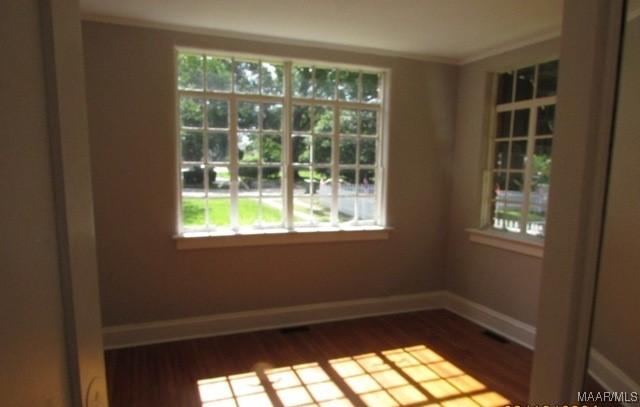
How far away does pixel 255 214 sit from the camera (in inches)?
133

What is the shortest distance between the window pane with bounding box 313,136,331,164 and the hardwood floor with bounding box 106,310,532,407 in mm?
1558

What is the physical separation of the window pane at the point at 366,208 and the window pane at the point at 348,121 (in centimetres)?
68

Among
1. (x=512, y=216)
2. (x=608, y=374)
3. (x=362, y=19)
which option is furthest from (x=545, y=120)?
(x=608, y=374)

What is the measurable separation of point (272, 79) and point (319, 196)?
1150 millimetres

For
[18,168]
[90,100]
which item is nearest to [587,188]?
[18,168]

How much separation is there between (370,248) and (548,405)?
117 inches

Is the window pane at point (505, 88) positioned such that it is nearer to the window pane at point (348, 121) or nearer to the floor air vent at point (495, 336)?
the window pane at point (348, 121)

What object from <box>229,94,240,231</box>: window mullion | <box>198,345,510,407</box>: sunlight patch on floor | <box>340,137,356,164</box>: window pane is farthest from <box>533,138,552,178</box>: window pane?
<box>229,94,240,231</box>: window mullion

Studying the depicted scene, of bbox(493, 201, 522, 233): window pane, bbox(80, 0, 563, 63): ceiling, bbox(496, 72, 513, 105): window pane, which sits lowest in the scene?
bbox(493, 201, 522, 233): window pane

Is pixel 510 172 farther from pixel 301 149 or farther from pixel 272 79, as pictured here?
pixel 272 79

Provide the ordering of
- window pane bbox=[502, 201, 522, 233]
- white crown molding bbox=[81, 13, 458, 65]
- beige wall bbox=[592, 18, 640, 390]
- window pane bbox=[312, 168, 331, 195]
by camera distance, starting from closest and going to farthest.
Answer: beige wall bbox=[592, 18, 640, 390] < white crown molding bbox=[81, 13, 458, 65] < window pane bbox=[502, 201, 522, 233] < window pane bbox=[312, 168, 331, 195]

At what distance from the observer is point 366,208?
12.4ft

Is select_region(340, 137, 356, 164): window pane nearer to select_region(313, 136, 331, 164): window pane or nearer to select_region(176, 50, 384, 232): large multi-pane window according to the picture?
select_region(176, 50, 384, 232): large multi-pane window

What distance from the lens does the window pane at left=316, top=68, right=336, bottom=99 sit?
11.4 ft
